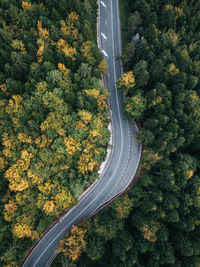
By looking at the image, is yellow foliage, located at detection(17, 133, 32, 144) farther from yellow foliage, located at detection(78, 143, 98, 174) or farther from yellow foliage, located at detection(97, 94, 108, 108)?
yellow foliage, located at detection(97, 94, 108, 108)

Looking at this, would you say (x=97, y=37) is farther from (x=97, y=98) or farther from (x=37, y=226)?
(x=37, y=226)

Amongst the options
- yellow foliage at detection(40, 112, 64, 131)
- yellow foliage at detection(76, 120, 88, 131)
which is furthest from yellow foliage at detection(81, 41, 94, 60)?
yellow foliage at detection(40, 112, 64, 131)

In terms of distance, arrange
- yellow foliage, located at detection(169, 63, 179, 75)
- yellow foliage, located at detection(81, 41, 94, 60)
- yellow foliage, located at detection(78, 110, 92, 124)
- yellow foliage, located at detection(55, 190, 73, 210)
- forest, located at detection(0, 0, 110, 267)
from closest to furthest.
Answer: forest, located at detection(0, 0, 110, 267), yellow foliage, located at detection(55, 190, 73, 210), yellow foliage, located at detection(78, 110, 92, 124), yellow foliage, located at detection(81, 41, 94, 60), yellow foliage, located at detection(169, 63, 179, 75)

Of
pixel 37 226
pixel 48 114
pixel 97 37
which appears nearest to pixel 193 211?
pixel 37 226

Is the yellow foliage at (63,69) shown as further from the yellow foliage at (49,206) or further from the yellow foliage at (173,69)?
the yellow foliage at (49,206)

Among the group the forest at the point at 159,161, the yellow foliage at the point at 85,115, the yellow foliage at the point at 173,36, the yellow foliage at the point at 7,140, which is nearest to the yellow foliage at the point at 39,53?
the yellow foliage at the point at 85,115

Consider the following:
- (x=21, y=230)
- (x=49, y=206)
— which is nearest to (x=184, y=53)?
(x=49, y=206)
